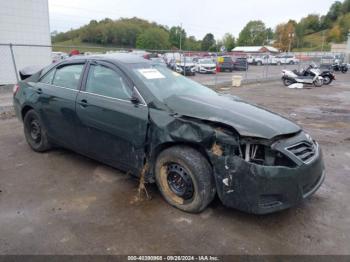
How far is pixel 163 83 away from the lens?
139 inches

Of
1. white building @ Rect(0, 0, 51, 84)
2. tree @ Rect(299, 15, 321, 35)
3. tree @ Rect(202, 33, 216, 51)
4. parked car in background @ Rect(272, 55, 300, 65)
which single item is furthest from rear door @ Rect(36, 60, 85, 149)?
tree @ Rect(299, 15, 321, 35)

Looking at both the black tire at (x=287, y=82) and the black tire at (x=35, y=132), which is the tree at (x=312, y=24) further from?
the black tire at (x=35, y=132)

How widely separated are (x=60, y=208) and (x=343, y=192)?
11.0ft

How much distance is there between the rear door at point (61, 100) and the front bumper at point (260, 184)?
2170mm

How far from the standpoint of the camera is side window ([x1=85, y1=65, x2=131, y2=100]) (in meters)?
3.30

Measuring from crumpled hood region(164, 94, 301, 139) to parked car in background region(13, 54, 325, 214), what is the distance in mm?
10

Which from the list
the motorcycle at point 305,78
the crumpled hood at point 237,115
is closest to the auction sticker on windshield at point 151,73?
the crumpled hood at point 237,115

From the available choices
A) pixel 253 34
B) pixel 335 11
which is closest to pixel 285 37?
pixel 253 34

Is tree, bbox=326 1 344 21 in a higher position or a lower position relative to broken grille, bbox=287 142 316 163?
higher

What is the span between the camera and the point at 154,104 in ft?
10.0

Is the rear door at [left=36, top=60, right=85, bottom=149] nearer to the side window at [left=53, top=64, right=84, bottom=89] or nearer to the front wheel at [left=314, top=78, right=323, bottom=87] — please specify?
the side window at [left=53, top=64, right=84, bottom=89]

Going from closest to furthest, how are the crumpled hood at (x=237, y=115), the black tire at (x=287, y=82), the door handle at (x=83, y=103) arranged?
the crumpled hood at (x=237, y=115)
the door handle at (x=83, y=103)
the black tire at (x=287, y=82)

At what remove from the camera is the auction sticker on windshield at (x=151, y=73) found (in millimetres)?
3410

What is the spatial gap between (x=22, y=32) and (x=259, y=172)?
14.5 m
